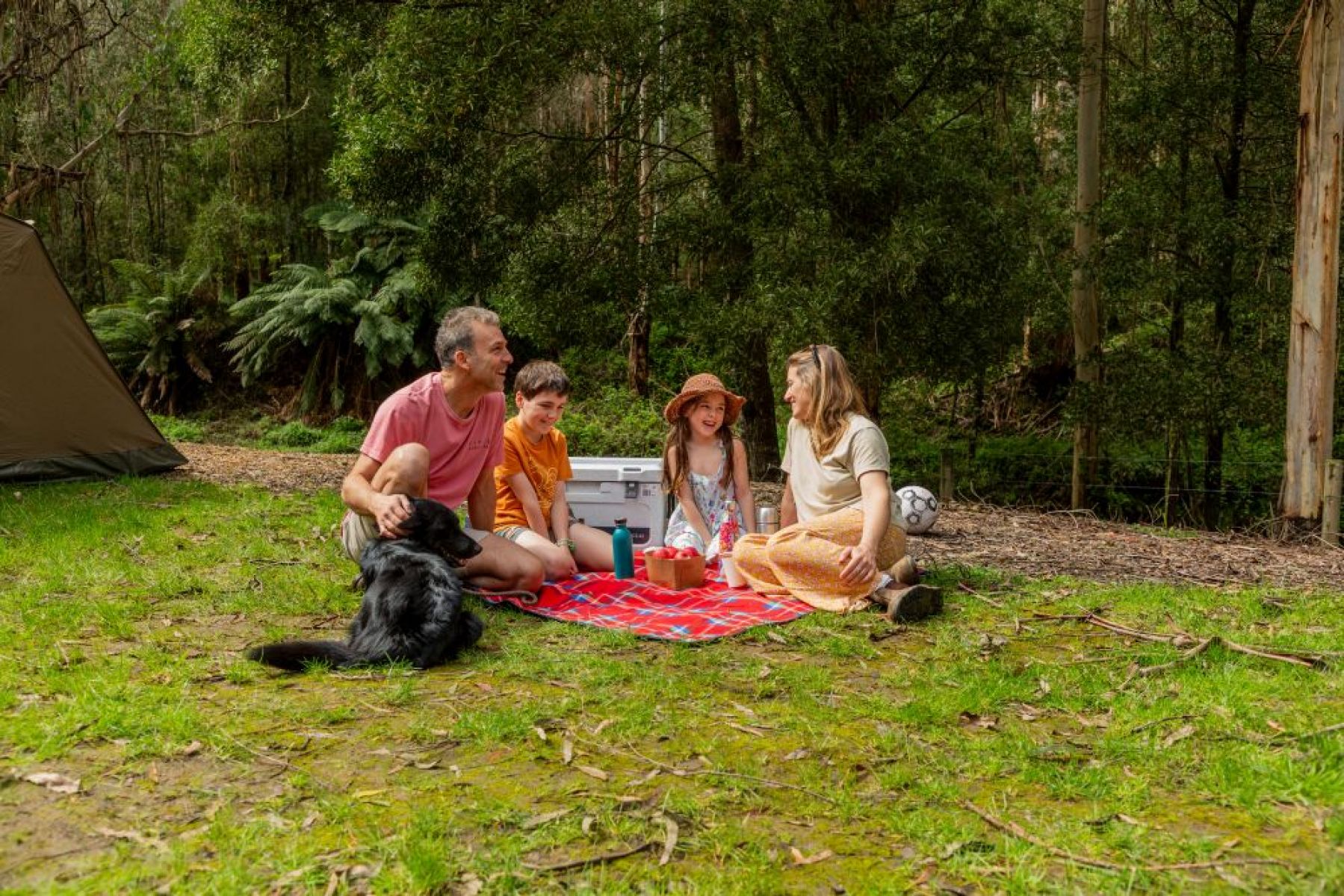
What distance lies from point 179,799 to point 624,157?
8046 mm

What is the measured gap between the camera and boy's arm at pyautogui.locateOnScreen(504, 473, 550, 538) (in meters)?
5.23

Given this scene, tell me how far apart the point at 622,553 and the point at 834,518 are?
117cm

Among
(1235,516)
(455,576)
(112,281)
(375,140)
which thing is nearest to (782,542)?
(455,576)

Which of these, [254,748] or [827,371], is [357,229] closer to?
[827,371]

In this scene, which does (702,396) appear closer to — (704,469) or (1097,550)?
(704,469)

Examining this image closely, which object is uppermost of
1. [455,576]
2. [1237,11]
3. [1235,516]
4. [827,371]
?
[1237,11]

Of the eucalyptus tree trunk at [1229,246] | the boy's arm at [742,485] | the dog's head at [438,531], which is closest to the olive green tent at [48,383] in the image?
the dog's head at [438,531]

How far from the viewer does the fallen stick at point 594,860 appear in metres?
2.17

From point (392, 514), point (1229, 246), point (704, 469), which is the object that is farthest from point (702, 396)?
point (1229, 246)

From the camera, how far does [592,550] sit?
541 cm

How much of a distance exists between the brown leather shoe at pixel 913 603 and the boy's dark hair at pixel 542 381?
1.90 m

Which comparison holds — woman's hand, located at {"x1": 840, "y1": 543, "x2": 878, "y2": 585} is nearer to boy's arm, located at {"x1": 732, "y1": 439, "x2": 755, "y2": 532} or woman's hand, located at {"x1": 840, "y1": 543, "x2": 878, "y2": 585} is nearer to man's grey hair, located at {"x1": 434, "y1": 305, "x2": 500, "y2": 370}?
boy's arm, located at {"x1": 732, "y1": 439, "x2": 755, "y2": 532}

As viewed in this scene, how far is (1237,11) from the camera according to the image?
10.6m

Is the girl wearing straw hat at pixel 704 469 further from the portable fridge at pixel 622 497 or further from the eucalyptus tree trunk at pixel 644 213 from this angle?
the eucalyptus tree trunk at pixel 644 213
